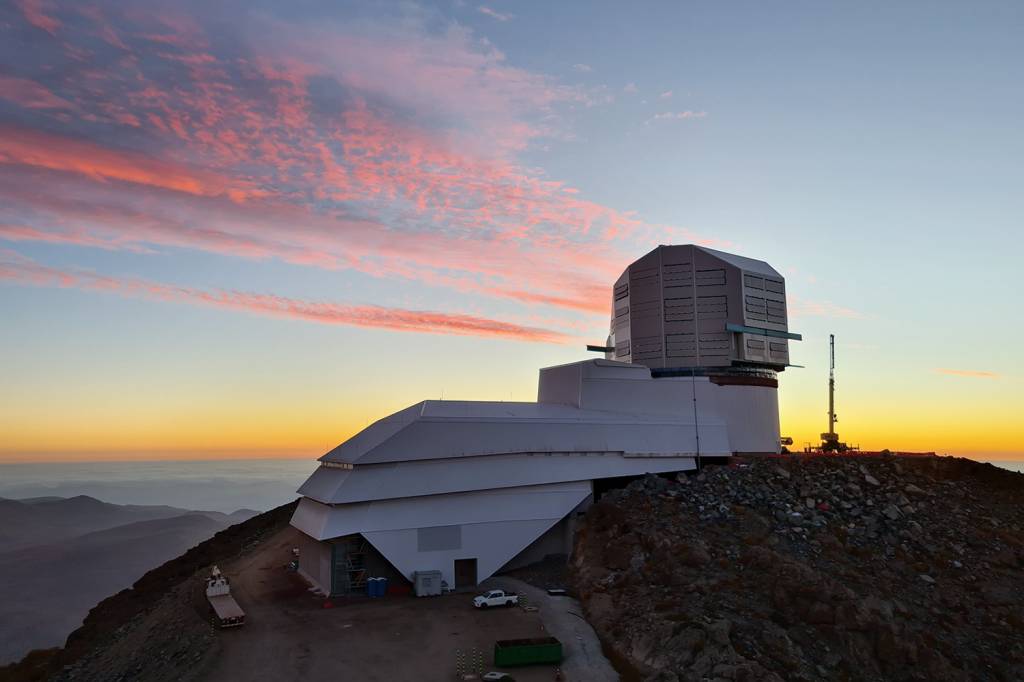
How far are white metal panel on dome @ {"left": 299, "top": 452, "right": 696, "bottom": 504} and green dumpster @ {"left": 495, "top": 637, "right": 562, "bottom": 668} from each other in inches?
549

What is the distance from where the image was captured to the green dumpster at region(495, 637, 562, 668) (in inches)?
1265

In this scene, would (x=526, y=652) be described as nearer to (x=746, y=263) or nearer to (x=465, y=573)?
(x=465, y=573)

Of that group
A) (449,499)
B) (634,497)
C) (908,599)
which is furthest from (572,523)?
(908,599)

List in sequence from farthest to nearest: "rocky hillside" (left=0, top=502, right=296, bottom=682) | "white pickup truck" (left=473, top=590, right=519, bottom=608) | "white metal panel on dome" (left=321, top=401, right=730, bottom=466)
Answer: "white metal panel on dome" (left=321, top=401, right=730, bottom=466)
"white pickup truck" (left=473, top=590, right=519, bottom=608)
"rocky hillside" (left=0, top=502, right=296, bottom=682)

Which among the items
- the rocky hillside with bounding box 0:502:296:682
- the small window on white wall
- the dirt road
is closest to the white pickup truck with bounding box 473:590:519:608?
the dirt road

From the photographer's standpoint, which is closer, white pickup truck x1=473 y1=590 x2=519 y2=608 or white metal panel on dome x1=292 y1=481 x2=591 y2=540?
white pickup truck x1=473 y1=590 x2=519 y2=608

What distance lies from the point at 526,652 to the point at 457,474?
15802 millimetres

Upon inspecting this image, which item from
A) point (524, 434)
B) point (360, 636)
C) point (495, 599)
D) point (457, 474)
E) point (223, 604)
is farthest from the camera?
point (524, 434)

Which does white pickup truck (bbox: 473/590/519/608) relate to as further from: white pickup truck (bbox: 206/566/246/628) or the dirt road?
white pickup truck (bbox: 206/566/246/628)

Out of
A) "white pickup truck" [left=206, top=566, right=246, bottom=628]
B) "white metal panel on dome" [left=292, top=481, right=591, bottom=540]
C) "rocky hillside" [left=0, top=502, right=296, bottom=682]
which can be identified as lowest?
"rocky hillside" [left=0, top=502, right=296, bottom=682]

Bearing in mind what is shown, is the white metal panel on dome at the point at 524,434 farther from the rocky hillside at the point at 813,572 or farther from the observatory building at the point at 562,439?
the rocky hillside at the point at 813,572

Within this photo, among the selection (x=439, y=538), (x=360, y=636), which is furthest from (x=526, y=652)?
(x=439, y=538)

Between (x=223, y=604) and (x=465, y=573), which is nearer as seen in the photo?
(x=223, y=604)

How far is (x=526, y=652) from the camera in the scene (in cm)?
3234
